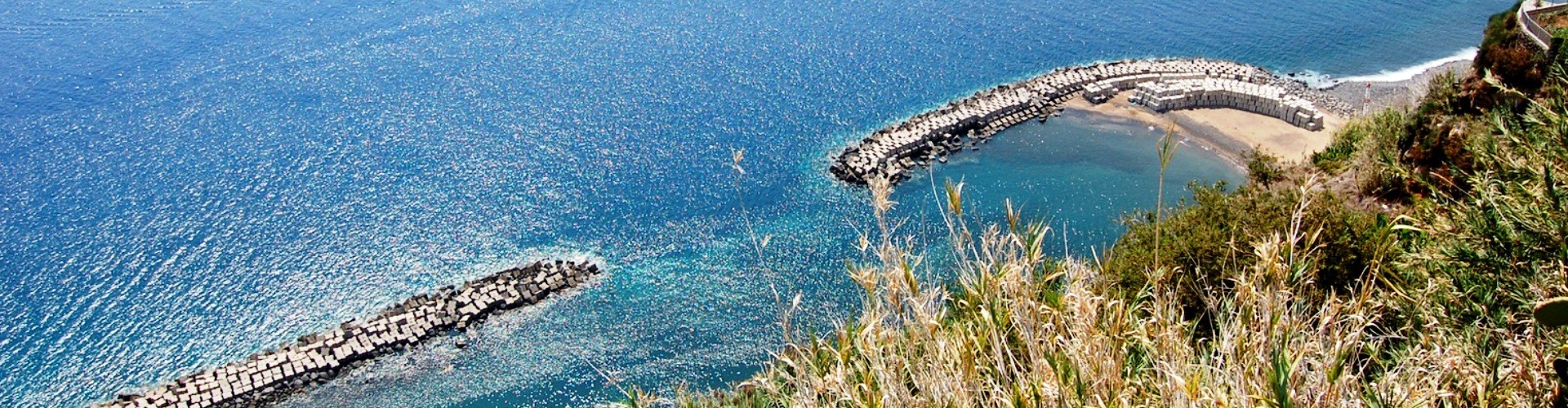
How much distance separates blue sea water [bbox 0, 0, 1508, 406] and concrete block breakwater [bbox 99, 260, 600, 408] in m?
0.87

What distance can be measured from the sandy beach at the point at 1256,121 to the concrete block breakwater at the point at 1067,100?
766mm

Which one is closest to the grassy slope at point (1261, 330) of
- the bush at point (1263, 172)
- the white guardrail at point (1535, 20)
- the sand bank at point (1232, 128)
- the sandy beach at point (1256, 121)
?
the bush at point (1263, 172)

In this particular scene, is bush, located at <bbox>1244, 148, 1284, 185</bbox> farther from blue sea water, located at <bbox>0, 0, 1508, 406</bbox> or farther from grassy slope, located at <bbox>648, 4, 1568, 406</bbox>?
grassy slope, located at <bbox>648, 4, 1568, 406</bbox>

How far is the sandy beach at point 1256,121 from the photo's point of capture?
58594 mm

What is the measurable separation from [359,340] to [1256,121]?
50.8m

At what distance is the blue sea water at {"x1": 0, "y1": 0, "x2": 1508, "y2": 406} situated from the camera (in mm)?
43469

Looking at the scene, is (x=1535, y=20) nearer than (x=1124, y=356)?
No

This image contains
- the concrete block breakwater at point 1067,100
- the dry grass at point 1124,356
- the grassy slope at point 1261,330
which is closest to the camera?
the dry grass at point 1124,356

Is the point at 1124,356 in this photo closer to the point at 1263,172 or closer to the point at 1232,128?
the point at 1263,172

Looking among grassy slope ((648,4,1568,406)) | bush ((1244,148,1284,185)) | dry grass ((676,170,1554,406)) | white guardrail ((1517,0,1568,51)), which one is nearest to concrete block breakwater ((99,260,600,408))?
grassy slope ((648,4,1568,406))

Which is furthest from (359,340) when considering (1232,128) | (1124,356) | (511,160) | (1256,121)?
(1256,121)

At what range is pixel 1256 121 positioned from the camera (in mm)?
61906

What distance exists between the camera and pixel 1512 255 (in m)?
20.4

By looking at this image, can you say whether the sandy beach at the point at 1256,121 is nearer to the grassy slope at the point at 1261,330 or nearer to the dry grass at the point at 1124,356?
the grassy slope at the point at 1261,330
